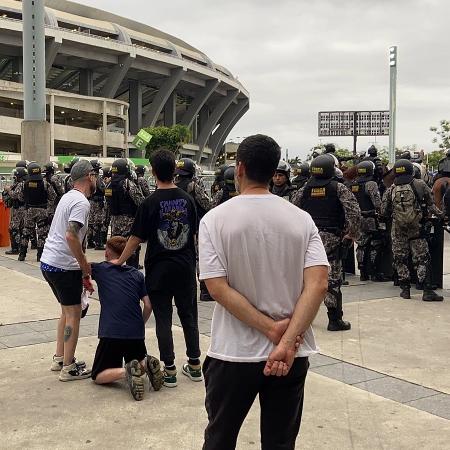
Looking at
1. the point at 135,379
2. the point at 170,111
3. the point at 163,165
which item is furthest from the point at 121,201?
the point at 170,111

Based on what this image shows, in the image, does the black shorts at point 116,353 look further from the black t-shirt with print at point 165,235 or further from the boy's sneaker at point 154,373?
the black t-shirt with print at point 165,235

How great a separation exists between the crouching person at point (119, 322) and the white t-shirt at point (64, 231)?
214 millimetres

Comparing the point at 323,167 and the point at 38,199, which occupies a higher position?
the point at 323,167

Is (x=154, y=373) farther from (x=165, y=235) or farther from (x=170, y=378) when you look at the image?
(x=165, y=235)

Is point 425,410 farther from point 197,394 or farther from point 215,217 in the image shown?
point 215,217

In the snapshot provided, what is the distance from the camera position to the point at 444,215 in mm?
7754

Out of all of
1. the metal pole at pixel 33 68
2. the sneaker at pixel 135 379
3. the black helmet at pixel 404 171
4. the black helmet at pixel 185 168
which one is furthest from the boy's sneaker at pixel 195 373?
the metal pole at pixel 33 68

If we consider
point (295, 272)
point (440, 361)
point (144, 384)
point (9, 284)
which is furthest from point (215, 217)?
point (9, 284)

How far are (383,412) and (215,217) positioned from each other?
2.37 m

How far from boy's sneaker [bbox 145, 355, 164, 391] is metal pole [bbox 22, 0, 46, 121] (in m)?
16.5

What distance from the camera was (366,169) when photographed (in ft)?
29.6

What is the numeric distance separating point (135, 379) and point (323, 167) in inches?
124

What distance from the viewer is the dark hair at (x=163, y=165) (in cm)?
443

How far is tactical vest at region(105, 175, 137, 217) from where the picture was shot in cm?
927
